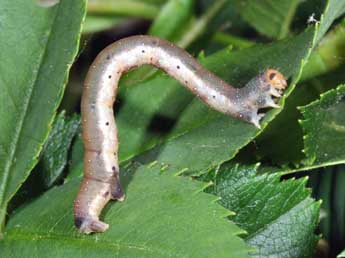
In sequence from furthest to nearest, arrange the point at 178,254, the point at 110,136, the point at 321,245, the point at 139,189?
1. the point at 321,245
2. the point at 110,136
3. the point at 139,189
4. the point at 178,254

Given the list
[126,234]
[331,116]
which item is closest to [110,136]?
[126,234]

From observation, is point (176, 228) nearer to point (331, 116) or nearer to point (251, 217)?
point (251, 217)

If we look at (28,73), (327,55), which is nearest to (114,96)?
(28,73)

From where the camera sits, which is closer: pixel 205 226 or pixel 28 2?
pixel 205 226

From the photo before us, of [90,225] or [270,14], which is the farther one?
[270,14]

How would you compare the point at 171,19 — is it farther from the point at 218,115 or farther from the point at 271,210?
the point at 271,210

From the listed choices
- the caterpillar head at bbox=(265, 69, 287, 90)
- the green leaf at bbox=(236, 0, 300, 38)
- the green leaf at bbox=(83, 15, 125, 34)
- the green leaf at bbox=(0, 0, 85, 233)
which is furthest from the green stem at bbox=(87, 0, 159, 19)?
the caterpillar head at bbox=(265, 69, 287, 90)

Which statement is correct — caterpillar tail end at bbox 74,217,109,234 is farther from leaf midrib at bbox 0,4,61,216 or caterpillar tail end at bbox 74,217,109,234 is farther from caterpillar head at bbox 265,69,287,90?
caterpillar head at bbox 265,69,287,90

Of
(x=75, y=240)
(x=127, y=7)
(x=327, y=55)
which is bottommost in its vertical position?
(x=75, y=240)
